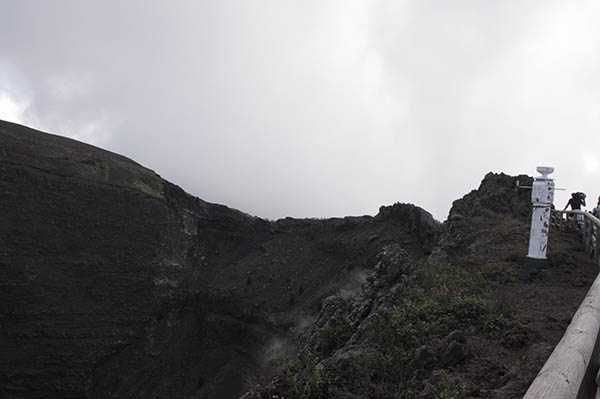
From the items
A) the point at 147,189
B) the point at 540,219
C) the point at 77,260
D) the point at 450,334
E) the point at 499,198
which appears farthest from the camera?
the point at 147,189

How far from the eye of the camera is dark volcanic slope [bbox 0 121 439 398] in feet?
82.2

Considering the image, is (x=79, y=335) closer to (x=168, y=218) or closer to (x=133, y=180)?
(x=168, y=218)

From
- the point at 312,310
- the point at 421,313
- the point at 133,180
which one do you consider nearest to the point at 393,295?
the point at 421,313

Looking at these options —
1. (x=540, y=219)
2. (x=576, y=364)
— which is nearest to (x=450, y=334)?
(x=576, y=364)

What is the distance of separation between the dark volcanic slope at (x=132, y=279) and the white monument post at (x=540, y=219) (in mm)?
17289

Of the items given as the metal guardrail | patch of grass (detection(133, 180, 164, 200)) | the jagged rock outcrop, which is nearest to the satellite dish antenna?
the metal guardrail


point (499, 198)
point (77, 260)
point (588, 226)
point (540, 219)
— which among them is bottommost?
point (77, 260)

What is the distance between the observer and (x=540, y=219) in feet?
26.2

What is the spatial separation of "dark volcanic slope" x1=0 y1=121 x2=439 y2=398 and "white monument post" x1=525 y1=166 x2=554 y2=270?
681 inches

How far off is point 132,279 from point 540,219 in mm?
30375

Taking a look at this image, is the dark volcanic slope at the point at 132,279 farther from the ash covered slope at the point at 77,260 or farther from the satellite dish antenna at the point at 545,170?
the satellite dish antenna at the point at 545,170

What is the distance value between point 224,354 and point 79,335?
1050 centimetres

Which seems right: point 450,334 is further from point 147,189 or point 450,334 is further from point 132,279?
point 147,189

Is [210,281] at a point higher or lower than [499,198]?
lower
